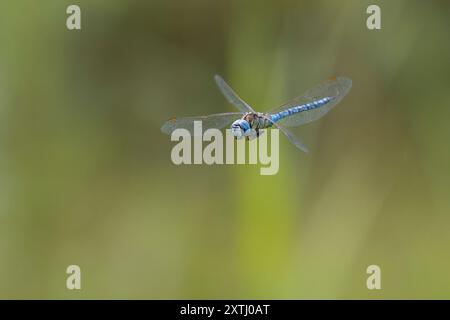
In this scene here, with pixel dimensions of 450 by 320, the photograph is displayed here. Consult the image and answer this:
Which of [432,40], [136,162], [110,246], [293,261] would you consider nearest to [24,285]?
[110,246]

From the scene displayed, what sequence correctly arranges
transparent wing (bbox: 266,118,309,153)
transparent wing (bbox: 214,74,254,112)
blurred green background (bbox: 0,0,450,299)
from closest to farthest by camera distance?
transparent wing (bbox: 266,118,309,153)
transparent wing (bbox: 214,74,254,112)
blurred green background (bbox: 0,0,450,299)

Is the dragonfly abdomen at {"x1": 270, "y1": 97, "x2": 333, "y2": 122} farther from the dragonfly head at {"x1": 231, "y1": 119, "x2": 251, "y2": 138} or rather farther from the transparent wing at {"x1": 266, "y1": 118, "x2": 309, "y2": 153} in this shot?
the dragonfly head at {"x1": 231, "y1": 119, "x2": 251, "y2": 138}

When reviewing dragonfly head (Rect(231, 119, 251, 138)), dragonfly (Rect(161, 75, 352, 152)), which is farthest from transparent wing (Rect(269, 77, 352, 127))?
dragonfly head (Rect(231, 119, 251, 138))

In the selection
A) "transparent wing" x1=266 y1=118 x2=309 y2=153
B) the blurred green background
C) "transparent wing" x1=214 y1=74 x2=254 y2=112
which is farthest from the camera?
the blurred green background

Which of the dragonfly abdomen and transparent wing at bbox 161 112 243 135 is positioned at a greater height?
the dragonfly abdomen

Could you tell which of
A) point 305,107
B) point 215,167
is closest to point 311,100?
point 305,107

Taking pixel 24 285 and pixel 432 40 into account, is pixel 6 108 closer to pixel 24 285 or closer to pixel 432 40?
pixel 24 285

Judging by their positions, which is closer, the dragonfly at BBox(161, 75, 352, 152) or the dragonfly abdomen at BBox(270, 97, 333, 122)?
the dragonfly at BBox(161, 75, 352, 152)

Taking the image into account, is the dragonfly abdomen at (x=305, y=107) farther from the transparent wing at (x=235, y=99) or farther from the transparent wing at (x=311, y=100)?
the transparent wing at (x=235, y=99)
